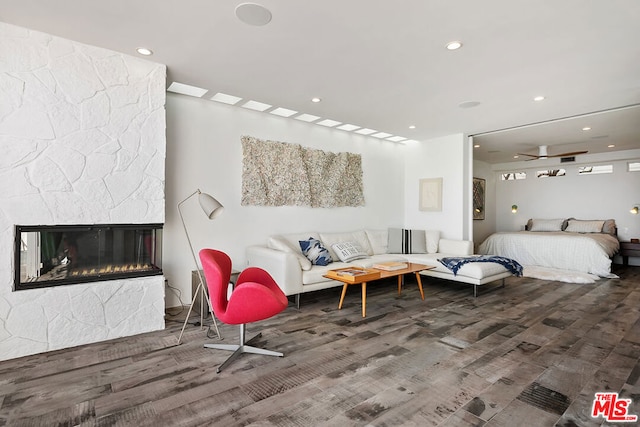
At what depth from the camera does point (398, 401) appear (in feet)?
6.69

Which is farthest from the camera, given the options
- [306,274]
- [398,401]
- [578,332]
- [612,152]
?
[612,152]

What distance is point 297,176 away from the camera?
5094mm

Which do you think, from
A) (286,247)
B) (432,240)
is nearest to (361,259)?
(286,247)

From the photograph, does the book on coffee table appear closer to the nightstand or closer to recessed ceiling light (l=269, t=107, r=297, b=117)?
recessed ceiling light (l=269, t=107, r=297, b=117)

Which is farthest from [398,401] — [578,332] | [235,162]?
[235,162]

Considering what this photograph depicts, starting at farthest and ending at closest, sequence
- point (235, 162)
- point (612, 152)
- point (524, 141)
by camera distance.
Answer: point (612, 152) < point (524, 141) < point (235, 162)

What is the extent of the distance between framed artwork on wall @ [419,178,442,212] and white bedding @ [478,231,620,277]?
6.50 ft

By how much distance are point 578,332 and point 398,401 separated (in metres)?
2.39

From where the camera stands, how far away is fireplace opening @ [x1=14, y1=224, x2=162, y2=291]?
2701mm

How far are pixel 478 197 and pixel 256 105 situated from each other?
22.4 feet

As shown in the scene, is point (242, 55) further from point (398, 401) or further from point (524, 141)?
point (524, 141)

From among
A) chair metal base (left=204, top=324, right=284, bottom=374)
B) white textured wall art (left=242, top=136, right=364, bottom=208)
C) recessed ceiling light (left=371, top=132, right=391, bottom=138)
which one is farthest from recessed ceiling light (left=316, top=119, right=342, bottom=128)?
chair metal base (left=204, top=324, right=284, bottom=374)

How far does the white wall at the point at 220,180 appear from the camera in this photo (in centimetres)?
401

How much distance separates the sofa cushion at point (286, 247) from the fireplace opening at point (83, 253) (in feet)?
4.80
